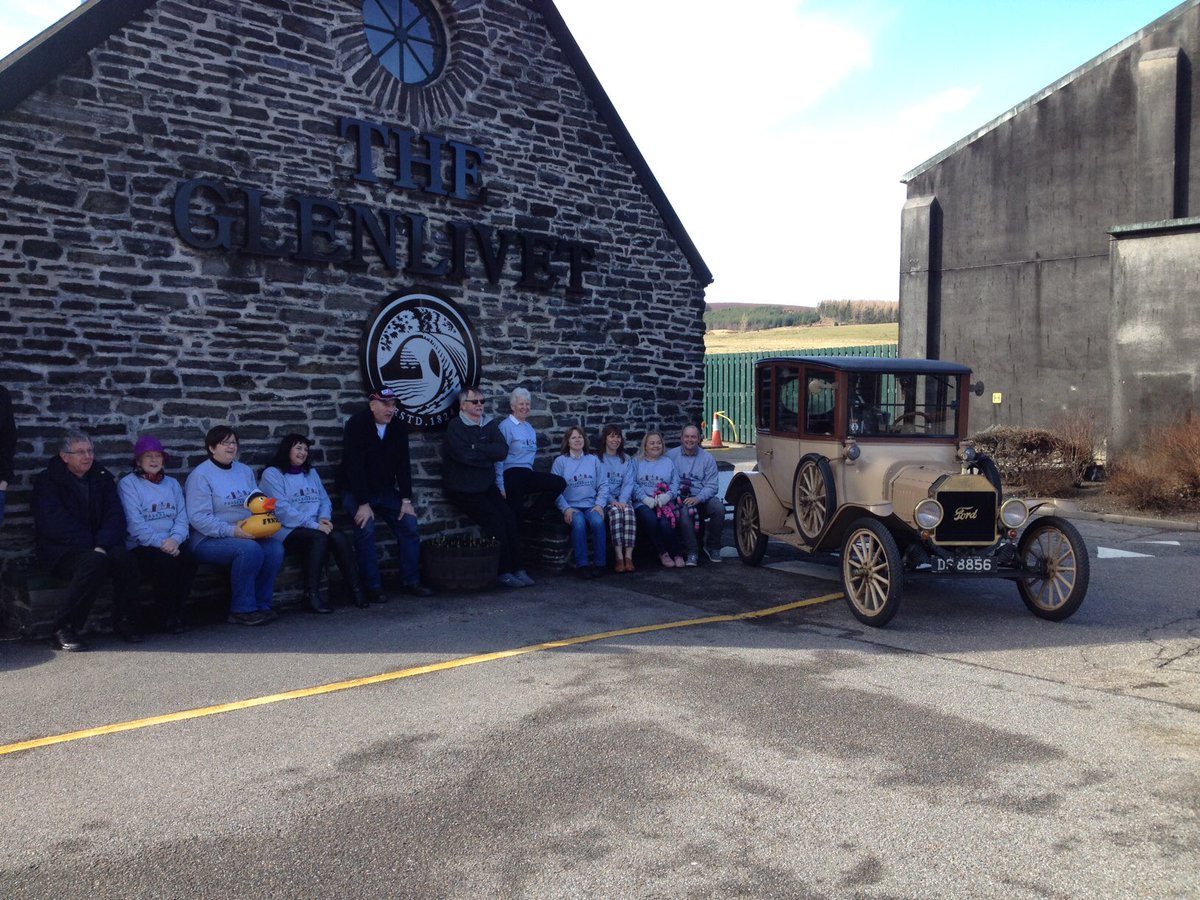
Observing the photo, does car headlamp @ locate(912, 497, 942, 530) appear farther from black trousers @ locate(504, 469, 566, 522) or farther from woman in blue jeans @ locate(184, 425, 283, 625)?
woman in blue jeans @ locate(184, 425, 283, 625)

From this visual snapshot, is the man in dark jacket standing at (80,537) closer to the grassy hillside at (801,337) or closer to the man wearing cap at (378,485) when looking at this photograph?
the man wearing cap at (378,485)

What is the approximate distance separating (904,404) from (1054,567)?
6.10 ft

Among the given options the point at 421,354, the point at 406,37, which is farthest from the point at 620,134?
the point at 421,354

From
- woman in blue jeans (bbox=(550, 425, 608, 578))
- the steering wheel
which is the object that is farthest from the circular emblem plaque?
the steering wheel

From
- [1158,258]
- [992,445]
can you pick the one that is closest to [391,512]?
[992,445]

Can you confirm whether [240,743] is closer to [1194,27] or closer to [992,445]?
[992,445]

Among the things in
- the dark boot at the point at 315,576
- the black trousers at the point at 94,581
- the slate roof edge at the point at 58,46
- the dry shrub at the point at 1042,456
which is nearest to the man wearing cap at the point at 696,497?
the dark boot at the point at 315,576

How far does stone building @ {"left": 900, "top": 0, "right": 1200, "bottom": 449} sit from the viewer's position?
15.2 m

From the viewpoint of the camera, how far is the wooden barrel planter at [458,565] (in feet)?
27.8

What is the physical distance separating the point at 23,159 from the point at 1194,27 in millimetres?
19077

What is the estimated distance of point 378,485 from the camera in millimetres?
8625

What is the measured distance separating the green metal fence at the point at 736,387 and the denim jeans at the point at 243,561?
21.0m

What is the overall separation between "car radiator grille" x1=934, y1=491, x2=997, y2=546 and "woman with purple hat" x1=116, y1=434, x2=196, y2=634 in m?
5.63

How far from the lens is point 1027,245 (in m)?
19.7
